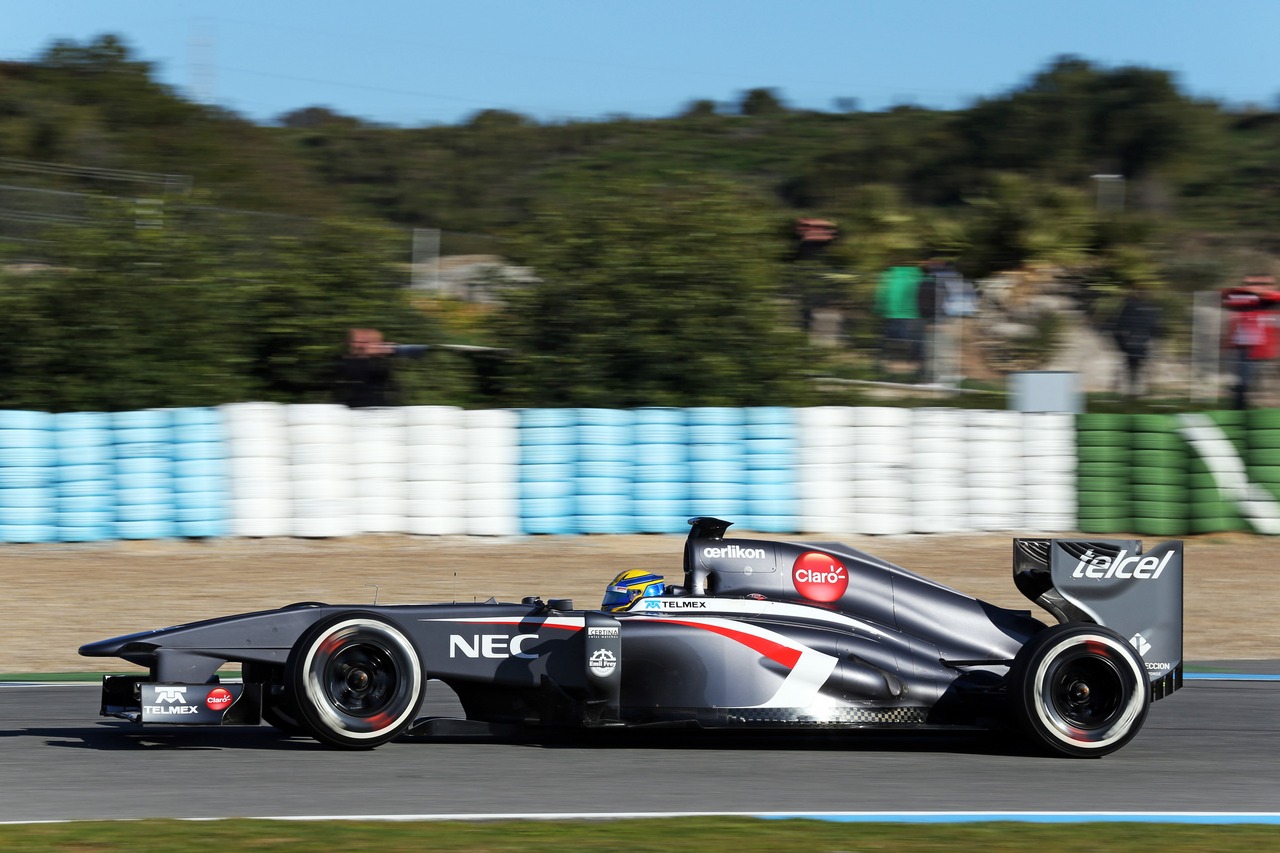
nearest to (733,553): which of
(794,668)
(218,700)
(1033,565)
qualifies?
(794,668)

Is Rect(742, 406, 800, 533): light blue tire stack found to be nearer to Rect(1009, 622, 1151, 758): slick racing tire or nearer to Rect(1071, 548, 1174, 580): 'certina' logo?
Rect(1071, 548, 1174, 580): 'certina' logo

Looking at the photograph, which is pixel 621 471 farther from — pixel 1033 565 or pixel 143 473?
pixel 1033 565

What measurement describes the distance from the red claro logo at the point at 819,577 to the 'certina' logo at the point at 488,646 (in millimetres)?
1261

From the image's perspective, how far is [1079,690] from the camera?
6.45m

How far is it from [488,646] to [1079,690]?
2.57m

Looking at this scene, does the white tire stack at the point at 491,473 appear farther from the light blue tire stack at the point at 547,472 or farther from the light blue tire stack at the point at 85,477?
the light blue tire stack at the point at 85,477

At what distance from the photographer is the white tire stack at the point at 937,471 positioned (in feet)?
45.2

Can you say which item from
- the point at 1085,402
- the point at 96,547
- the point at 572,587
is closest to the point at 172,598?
the point at 96,547

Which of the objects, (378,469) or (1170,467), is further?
(1170,467)

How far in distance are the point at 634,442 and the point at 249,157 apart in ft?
68.1

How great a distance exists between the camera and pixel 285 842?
472cm

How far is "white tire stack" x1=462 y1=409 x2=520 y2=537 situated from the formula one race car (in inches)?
269

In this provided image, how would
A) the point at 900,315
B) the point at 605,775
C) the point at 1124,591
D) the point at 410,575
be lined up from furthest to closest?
the point at 900,315
the point at 410,575
the point at 1124,591
the point at 605,775

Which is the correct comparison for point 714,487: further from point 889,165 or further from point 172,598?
point 889,165
